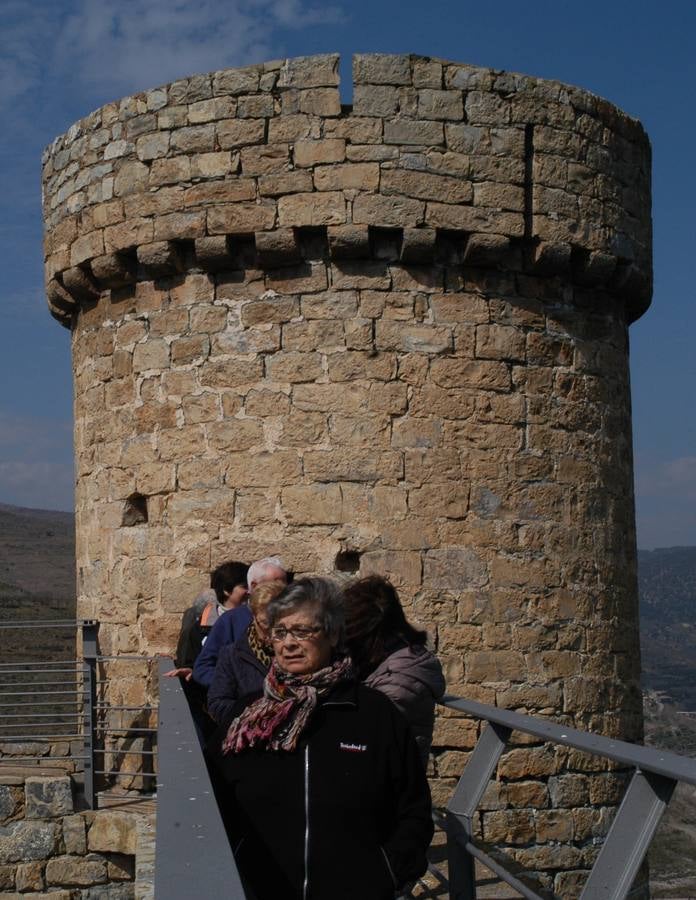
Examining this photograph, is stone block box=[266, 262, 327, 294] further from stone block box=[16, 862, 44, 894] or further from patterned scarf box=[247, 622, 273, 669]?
stone block box=[16, 862, 44, 894]

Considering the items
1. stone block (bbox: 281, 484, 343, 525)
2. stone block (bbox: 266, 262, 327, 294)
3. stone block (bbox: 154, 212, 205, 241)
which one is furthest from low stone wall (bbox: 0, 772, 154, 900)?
stone block (bbox: 154, 212, 205, 241)

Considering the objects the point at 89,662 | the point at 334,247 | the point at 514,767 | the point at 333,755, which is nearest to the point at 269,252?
the point at 334,247

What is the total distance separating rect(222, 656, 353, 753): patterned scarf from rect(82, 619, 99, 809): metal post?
4.22 metres

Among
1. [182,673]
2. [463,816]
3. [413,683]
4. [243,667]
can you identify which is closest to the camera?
[463,816]

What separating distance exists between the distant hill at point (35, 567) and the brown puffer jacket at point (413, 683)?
24863mm

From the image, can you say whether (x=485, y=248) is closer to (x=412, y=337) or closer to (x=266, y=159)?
(x=412, y=337)

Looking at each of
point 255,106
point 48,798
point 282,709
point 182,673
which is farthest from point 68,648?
point 282,709

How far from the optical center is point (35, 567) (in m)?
51.1

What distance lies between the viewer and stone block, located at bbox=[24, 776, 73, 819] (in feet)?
24.1

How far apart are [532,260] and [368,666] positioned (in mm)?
3910

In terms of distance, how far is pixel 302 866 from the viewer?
3.13 metres

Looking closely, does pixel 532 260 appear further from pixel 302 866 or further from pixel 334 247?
pixel 302 866

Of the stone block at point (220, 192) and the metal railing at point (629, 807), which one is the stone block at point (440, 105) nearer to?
the stone block at point (220, 192)

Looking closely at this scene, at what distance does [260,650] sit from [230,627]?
40.1 inches
